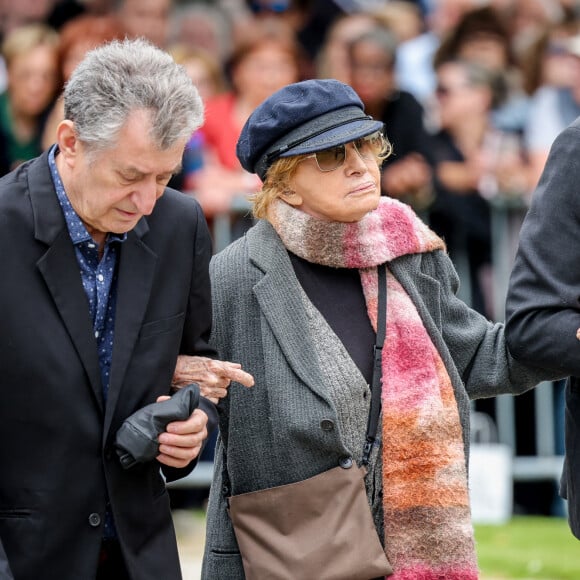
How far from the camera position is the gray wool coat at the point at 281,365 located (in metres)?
3.77

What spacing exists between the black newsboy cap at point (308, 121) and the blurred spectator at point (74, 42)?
3582 millimetres

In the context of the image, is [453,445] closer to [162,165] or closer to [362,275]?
[362,275]

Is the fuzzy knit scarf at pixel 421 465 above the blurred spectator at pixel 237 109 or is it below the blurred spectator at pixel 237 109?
below

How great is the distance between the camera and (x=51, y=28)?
7.92m

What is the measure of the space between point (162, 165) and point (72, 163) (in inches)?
9.0

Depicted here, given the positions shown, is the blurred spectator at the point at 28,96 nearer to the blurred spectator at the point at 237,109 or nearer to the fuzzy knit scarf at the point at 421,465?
the blurred spectator at the point at 237,109

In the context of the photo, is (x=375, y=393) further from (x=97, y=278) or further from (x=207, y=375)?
(x=97, y=278)

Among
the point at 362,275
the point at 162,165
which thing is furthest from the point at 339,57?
the point at 162,165

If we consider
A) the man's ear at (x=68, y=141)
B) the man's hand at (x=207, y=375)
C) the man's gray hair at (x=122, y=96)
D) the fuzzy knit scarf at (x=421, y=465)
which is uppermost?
the man's gray hair at (x=122, y=96)

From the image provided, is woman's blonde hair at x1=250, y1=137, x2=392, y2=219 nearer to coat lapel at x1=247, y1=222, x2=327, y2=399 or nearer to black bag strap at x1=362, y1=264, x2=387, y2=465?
coat lapel at x1=247, y1=222, x2=327, y2=399

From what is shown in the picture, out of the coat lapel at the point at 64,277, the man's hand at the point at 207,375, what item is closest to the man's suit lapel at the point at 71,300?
the coat lapel at the point at 64,277

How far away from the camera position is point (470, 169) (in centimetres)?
793

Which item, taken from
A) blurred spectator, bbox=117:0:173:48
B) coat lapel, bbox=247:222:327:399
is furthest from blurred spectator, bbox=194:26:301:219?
coat lapel, bbox=247:222:327:399

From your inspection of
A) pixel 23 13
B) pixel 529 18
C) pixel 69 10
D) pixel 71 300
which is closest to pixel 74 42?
pixel 69 10
